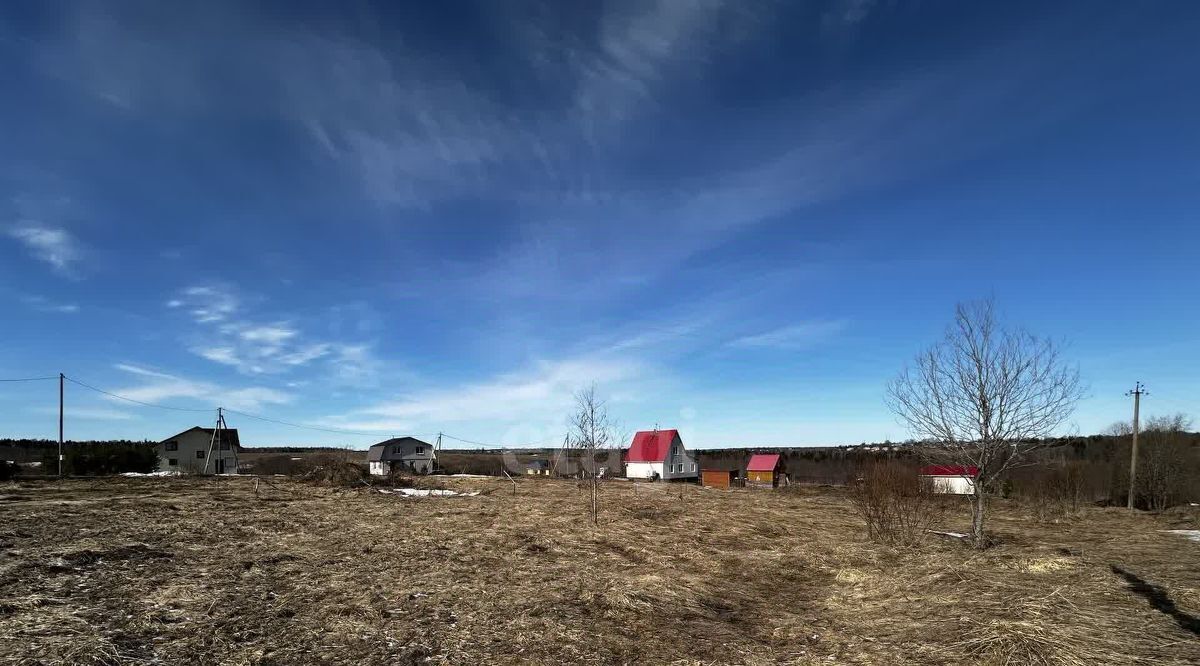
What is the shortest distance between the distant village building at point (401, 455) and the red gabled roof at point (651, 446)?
884 inches

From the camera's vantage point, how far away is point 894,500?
13.1 meters

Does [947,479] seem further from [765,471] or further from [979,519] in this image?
[979,519]

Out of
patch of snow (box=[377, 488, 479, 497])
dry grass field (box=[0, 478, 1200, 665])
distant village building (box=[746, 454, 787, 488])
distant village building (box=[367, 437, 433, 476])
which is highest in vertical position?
dry grass field (box=[0, 478, 1200, 665])

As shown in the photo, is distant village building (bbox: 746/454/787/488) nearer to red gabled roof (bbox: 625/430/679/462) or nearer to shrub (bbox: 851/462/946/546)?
red gabled roof (bbox: 625/430/679/462)

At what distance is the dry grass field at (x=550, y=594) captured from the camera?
6.00 metres

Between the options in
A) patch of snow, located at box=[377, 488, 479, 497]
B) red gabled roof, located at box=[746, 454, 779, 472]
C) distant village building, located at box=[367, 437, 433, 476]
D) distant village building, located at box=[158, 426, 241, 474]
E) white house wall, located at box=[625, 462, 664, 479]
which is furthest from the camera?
distant village building, located at box=[367, 437, 433, 476]

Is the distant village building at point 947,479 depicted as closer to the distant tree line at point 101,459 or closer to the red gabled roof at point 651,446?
the red gabled roof at point 651,446

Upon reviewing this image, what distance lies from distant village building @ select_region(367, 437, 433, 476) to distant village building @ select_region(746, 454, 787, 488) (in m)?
33.9

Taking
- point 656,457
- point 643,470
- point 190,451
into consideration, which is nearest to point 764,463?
point 656,457

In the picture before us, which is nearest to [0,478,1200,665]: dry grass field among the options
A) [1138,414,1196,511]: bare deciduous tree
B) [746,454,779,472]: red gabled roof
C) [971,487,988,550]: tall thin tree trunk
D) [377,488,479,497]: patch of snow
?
[971,487,988,550]: tall thin tree trunk

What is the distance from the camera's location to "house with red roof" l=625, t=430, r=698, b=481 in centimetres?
6059

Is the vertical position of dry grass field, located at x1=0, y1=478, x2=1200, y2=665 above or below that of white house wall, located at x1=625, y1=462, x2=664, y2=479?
Answer: above

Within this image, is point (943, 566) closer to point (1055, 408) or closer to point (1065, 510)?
point (1055, 408)

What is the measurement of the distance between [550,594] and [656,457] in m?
53.4
